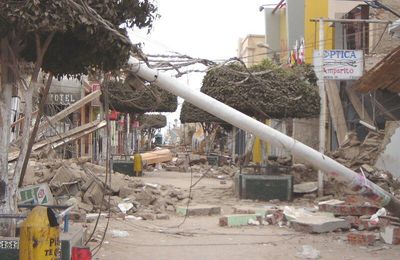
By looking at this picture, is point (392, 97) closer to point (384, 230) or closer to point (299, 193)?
point (299, 193)

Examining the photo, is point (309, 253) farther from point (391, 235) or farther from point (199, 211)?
point (199, 211)

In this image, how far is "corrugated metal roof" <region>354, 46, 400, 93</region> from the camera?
12906 millimetres

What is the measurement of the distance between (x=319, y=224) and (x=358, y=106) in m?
11.7

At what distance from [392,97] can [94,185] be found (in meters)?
11.2

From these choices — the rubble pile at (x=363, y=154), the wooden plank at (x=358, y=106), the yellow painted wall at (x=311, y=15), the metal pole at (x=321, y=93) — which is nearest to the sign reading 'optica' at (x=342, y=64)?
the metal pole at (x=321, y=93)

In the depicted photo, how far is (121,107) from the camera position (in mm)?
25359

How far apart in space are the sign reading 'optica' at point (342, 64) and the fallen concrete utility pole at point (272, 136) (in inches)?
286

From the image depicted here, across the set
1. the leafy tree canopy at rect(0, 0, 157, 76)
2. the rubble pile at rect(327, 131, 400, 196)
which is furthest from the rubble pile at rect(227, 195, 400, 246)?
the leafy tree canopy at rect(0, 0, 157, 76)

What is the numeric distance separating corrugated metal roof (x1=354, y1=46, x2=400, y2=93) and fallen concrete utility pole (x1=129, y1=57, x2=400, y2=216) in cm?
332

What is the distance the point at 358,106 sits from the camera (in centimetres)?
2181

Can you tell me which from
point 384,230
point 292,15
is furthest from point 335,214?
point 292,15

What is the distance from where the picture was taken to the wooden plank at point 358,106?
21516 millimetres

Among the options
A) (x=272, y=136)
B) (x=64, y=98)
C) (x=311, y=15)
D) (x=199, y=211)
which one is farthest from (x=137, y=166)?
(x=272, y=136)

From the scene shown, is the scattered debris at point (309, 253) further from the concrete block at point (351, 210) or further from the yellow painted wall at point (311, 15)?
the yellow painted wall at point (311, 15)
